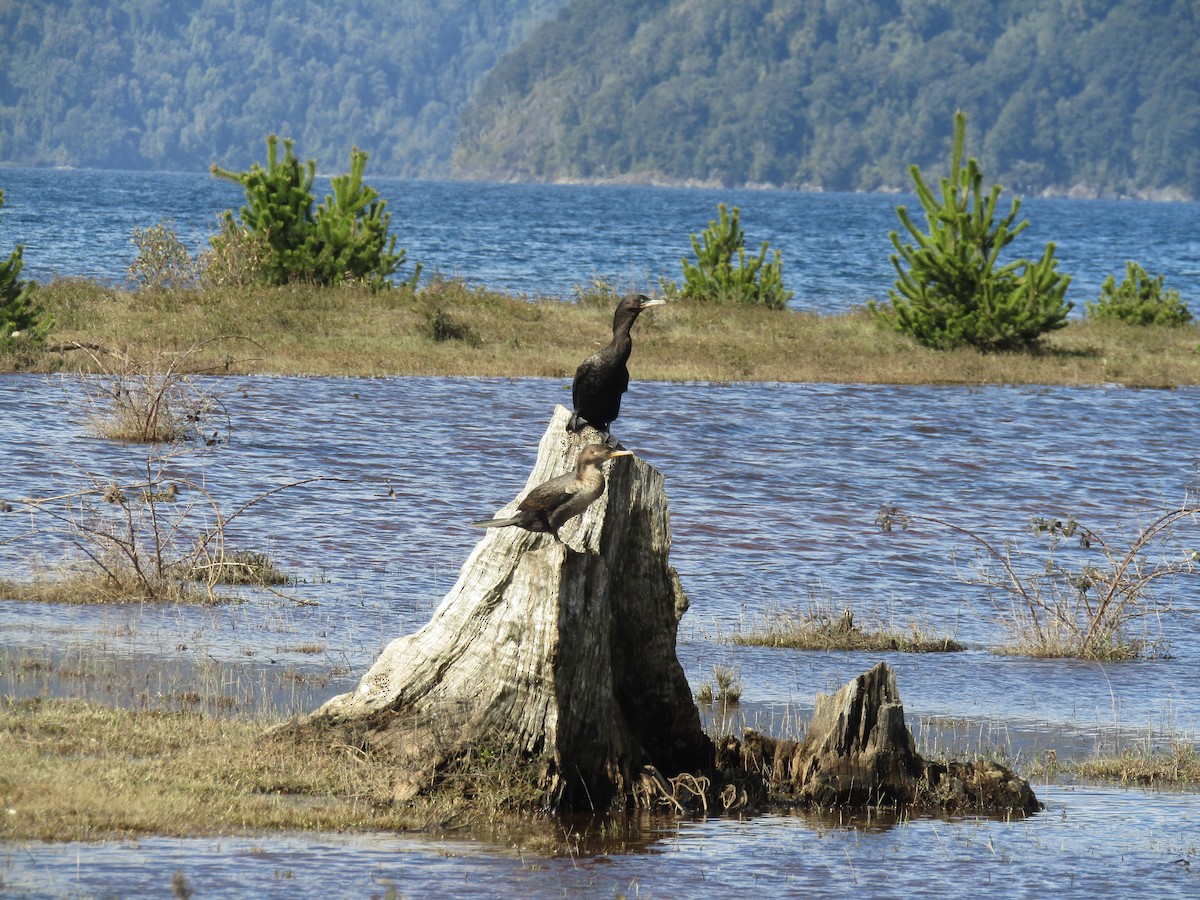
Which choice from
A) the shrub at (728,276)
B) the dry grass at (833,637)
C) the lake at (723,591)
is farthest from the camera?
the shrub at (728,276)

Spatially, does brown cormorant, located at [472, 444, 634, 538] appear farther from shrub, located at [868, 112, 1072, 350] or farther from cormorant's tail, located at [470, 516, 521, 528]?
A: shrub, located at [868, 112, 1072, 350]

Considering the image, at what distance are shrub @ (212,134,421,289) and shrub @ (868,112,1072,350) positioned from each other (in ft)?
34.4

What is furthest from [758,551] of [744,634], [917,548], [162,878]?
[162,878]

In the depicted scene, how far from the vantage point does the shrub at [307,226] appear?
3150 centimetres

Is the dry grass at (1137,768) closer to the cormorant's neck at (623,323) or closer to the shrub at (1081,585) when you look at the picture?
the shrub at (1081,585)

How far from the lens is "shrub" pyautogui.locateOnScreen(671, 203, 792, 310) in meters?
36.0

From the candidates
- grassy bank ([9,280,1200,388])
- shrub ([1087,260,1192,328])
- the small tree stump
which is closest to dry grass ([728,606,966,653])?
the small tree stump

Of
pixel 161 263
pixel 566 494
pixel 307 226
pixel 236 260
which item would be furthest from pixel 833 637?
pixel 161 263

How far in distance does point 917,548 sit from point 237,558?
7.15m

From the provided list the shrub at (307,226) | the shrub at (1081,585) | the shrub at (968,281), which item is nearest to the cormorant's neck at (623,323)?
the shrub at (1081,585)

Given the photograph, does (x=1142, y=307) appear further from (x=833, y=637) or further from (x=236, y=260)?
(x=833, y=637)

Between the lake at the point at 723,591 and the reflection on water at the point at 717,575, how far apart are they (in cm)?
4

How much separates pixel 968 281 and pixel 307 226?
→ 13.0 metres

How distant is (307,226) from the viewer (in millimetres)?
32531
